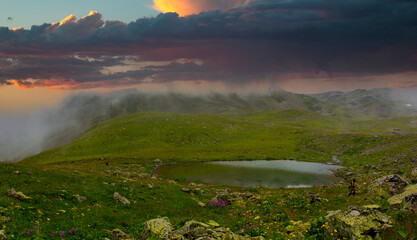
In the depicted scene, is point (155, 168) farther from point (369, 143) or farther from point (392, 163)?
point (369, 143)

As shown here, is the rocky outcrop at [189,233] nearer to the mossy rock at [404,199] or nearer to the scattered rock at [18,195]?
the mossy rock at [404,199]

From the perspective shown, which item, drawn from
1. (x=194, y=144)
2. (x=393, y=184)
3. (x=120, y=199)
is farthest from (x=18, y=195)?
(x=194, y=144)

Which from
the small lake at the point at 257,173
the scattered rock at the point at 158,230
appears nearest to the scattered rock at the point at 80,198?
the scattered rock at the point at 158,230

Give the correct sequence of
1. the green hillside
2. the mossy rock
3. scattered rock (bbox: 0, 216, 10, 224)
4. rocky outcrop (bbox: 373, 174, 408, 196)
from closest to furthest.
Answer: scattered rock (bbox: 0, 216, 10, 224) → the mossy rock → rocky outcrop (bbox: 373, 174, 408, 196) → the green hillside

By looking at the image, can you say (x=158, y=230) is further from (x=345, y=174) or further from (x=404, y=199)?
(x=345, y=174)

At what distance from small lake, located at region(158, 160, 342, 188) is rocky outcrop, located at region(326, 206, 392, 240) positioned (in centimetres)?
3367

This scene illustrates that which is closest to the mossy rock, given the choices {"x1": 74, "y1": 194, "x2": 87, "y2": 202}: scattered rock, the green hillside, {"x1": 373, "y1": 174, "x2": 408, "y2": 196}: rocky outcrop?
{"x1": 373, "y1": 174, "x2": 408, "y2": 196}: rocky outcrop

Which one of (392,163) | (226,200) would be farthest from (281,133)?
(226,200)

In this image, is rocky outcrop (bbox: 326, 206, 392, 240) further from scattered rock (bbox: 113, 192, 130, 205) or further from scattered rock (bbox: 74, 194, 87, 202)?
scattered rock (bbox: 74, 194, 87, 202)

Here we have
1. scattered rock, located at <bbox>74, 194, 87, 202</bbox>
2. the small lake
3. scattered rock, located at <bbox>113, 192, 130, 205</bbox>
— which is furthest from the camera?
the small lake

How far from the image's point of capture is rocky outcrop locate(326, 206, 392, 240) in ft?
40.8

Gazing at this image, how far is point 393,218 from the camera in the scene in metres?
13.6

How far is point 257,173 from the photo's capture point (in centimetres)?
5950

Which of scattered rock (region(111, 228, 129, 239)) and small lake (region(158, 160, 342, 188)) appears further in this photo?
small lake (region(158, 160, 342, 188))
